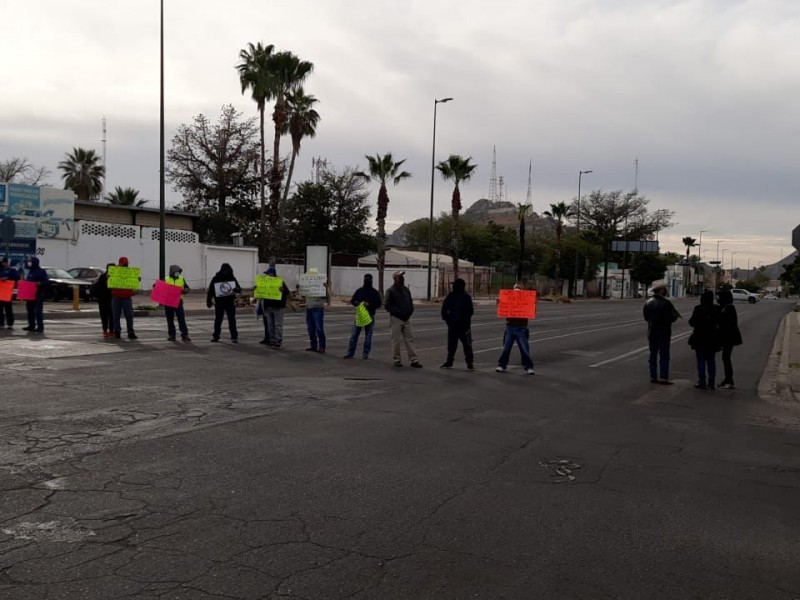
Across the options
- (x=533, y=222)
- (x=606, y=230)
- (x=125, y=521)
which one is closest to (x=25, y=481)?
(x=125, y=521)

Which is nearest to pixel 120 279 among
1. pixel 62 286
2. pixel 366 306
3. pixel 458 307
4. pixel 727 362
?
pixel 366 306

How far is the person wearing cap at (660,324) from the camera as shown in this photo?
40.6 feet

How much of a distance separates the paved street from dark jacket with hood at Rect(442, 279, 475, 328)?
2216 millimetres

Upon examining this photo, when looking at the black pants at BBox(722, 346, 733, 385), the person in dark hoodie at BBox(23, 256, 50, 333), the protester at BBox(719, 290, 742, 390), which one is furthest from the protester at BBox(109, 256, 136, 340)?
the black pants at BBox(722, 346, 733, 385)

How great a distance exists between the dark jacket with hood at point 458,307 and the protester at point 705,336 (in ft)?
12.6

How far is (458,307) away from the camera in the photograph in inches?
512

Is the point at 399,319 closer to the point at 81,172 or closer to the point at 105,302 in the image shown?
the point at 105,302

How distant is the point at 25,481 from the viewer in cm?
529

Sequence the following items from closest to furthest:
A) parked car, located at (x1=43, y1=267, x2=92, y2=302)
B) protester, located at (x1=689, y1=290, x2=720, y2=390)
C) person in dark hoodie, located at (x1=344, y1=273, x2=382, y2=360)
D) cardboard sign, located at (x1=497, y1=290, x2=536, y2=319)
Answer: protester, located at (x1=689, y1=290, x2=720, y2=390) < cardboard sign, located at (x1=497, y1=290, x2=536, y2=319) < person in dark hoodie, located at (x1=344, y1=273, x2=382, y2=360) < parked car, located at (x1=43, y1=267, x2=92, y2=302)

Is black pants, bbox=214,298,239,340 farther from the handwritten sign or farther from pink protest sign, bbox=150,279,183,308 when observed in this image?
the handwritten sign

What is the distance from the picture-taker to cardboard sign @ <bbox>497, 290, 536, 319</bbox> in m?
13.1

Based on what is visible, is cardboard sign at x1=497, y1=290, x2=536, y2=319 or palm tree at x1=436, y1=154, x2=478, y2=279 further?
palm tree at x1=436, y1=154, x2=478, y2=279

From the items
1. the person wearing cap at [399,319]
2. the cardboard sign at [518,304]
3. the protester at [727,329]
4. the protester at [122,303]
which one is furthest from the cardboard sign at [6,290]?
the protester at [727,329]

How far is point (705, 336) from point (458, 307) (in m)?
4.25
